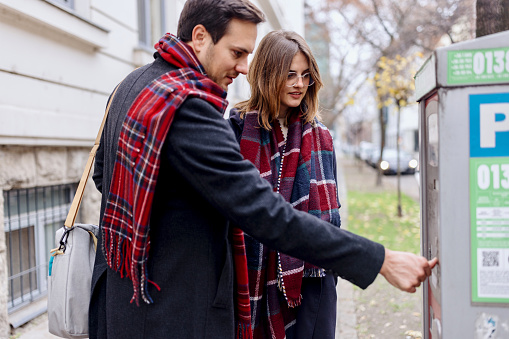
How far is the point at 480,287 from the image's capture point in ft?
4.63

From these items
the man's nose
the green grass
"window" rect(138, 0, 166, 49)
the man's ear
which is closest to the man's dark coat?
the man's ear

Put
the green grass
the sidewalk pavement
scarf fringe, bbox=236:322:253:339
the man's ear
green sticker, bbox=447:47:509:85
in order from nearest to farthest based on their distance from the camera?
green sticker, bbox=447:47:509:85 < the man's ear < scarf fringe, bbox=236:322:253:339 < the sidewalk pavement < the green grass

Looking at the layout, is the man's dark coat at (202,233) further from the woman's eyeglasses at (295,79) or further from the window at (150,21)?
the window at (150,21)

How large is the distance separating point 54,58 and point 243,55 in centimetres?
268

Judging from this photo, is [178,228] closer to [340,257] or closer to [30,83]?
[340,257]

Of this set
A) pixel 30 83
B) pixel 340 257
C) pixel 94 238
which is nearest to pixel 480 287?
pixel 340 257

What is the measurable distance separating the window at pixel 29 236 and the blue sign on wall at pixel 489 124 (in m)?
3.20

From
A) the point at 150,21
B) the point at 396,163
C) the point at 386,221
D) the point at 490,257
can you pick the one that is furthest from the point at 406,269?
the point at 396,163

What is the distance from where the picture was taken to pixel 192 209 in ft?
4.99

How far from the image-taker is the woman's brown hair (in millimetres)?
2266

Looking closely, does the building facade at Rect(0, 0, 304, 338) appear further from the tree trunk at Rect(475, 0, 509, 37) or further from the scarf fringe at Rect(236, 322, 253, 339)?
the scarf fringe at Rect(236, 322, 253, 339)

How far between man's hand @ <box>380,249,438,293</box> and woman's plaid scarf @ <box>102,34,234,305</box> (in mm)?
731

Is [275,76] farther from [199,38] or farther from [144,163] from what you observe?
[144,163]

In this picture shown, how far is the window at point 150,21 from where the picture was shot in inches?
237
